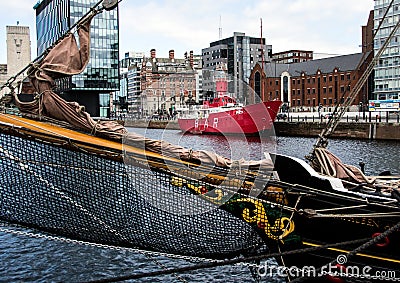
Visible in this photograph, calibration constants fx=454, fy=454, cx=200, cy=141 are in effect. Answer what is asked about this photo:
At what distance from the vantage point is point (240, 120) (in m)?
44.7

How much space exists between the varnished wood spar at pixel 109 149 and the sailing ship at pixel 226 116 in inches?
1321

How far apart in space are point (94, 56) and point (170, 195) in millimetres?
55504

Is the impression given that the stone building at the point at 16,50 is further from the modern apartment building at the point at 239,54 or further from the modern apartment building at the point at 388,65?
the modern apartment building at the point at 239,54

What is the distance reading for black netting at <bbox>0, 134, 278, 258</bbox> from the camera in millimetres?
5785

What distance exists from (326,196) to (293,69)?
9297cm

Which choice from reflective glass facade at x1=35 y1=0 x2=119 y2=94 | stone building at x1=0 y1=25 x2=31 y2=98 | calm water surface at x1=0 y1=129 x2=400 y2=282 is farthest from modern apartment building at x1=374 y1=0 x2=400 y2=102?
calm water surface at x1=0 y1=129 x2=400 y2=282

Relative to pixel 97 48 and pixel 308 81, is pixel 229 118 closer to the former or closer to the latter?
pixel 97 48

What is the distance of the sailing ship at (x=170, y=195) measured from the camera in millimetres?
5320

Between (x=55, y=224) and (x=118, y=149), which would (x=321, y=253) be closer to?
(x=118, y=149)

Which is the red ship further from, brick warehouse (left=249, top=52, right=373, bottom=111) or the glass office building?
brick warehouse (left=249, top=52, right=373, bottom=111)

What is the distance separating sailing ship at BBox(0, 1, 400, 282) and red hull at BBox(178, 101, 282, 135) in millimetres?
34509

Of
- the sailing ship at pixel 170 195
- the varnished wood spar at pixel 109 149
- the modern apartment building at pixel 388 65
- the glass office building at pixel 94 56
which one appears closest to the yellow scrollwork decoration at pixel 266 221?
the sailing ship at pixel 170 195

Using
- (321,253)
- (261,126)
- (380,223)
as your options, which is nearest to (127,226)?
(321,253)

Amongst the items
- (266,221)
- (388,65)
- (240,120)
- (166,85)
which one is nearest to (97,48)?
(166,85)
